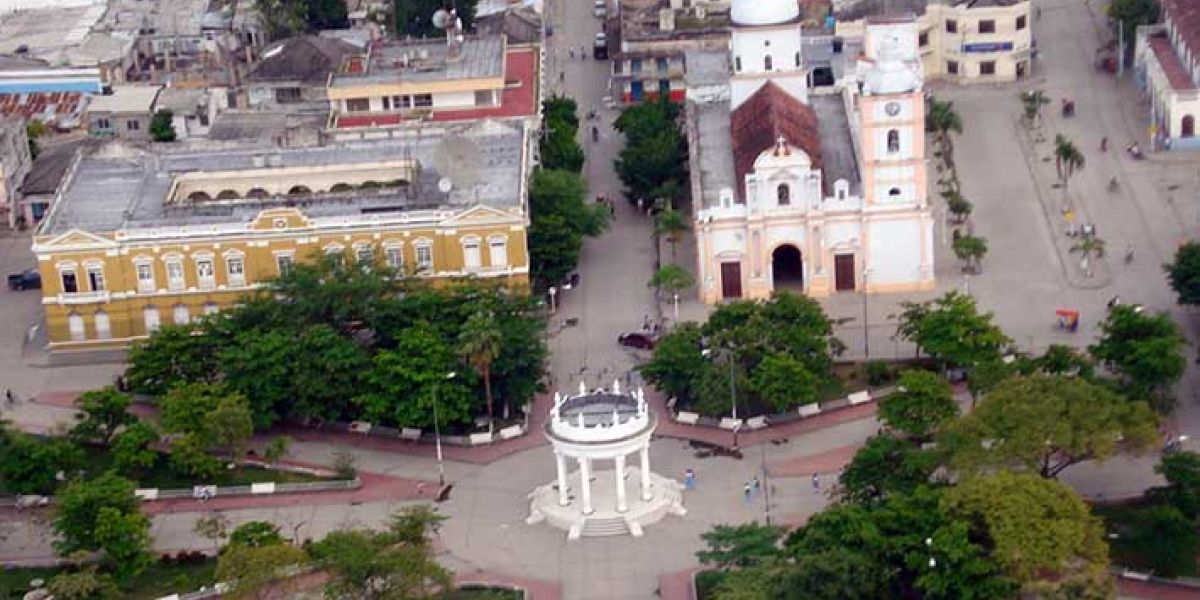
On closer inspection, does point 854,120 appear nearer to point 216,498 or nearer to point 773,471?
point 773,471

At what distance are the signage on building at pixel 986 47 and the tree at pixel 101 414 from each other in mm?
61710

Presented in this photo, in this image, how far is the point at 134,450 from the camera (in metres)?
107

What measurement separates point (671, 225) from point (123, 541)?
37.3 metres

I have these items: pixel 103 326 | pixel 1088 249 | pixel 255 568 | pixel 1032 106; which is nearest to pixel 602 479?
pixel 255 568

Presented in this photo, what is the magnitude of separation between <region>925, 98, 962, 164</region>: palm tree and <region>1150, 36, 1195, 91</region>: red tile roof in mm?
11490

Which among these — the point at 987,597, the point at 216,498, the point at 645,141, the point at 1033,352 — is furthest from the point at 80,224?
the point at 987,597

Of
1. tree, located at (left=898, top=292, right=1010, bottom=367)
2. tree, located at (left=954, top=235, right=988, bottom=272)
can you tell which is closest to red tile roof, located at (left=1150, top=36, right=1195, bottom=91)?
tree, located at (left=954, top=235, right=988, bottom=272)

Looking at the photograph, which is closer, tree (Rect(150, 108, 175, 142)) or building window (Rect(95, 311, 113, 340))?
building window (Rect(95, 311, 113, 340))

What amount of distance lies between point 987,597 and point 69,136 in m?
74.7

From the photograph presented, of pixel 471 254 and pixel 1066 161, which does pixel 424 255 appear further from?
pixel 1066 161

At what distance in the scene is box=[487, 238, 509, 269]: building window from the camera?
119562 mm

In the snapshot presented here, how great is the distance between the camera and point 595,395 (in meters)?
103

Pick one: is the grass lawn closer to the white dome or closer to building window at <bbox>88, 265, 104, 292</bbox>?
building window at <bbox>88, 265, 104, 292</bbox>

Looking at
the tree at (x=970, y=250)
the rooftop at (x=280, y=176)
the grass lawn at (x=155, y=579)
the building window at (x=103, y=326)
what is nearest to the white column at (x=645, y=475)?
the grass lawn at (x=155, y=579)
